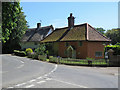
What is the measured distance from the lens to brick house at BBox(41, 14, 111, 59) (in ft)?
91.9

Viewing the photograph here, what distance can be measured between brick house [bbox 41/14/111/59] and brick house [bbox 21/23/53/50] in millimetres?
14042

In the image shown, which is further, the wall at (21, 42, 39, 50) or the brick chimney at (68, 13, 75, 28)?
the wall at (21, 42, 39, 50)

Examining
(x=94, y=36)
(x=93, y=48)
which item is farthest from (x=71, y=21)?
(x=93, y=48)

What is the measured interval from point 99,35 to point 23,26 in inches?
1266

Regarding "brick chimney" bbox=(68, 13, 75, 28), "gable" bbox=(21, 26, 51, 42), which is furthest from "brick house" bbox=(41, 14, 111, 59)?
"gable" bbox=(21, 26, 51, 42)

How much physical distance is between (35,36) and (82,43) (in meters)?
24.7

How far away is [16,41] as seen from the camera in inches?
2013

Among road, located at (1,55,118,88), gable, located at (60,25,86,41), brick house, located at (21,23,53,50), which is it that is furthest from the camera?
brick house, located at (21,23,53,50)

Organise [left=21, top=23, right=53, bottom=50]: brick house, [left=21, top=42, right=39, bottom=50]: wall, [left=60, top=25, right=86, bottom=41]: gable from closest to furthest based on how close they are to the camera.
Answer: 1. [left=60, top=25, right=86, bottom=41]: gable
2. [left=21, top=23, right=53, bottom=50]: brick house
3. [left=21, top=42, right=39, bottom=50]: wall

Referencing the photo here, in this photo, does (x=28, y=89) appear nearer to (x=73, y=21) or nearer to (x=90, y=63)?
(x=90, y=63)

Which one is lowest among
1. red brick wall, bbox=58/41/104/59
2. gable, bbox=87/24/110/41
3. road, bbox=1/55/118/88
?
road, bbox=1/55/118/88

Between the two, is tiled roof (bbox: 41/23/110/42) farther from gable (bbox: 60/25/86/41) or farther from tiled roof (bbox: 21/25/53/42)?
tiled roof (bbox: 21/25/53/42)

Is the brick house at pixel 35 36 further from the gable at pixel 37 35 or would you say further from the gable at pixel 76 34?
the gable at pixel 76 34

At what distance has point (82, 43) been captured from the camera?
28.7 m
